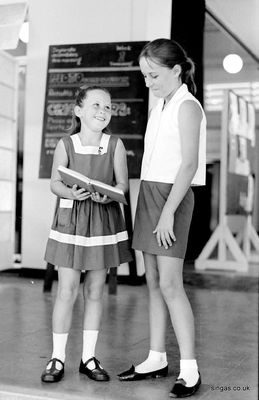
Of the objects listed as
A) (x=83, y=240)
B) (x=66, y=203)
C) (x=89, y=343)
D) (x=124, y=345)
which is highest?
(x=66, y=203)

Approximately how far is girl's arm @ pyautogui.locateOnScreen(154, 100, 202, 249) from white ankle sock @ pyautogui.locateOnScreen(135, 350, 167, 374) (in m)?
0.44

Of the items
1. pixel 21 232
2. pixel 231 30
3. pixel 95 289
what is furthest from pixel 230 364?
pixel 231 30

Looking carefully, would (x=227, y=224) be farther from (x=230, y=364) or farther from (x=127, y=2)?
(x=230, y=364)

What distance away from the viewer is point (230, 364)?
2475 millimetres

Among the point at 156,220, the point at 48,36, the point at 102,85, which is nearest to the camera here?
the point at 156,220

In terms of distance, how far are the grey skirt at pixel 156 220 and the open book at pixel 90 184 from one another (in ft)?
0.40

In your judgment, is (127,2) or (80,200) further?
(127,2)

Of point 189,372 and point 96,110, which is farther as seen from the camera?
point 96,110

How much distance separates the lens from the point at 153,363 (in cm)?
226

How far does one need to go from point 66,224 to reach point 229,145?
→ 376 cm

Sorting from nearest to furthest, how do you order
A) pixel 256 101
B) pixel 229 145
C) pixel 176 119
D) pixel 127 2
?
pixel 176 119, pixel 127 2, pixel 229 145, pixel 256 101

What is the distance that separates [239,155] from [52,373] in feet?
13.7

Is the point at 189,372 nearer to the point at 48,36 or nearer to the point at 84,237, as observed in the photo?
the point at 84,237

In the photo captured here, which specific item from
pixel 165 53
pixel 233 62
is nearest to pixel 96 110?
pixel 165 53
